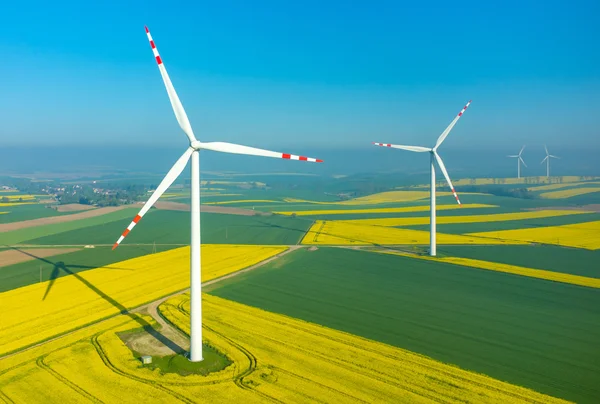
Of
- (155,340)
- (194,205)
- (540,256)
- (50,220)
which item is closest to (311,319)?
(155,340)

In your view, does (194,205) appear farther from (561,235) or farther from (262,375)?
(561,235)

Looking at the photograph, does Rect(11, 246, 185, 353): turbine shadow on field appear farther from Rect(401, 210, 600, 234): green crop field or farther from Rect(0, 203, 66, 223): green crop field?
Rect(401, 210, 600, 234): green crop field

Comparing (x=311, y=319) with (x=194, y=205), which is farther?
(x=311, y=319)

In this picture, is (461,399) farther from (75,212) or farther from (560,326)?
(75,212)

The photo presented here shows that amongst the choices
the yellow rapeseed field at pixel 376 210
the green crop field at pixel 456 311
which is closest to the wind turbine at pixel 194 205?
the green crop field at pixel 456 311

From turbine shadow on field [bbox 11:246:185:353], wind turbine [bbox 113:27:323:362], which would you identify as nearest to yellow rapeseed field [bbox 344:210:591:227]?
turbine shadow on field [bbox 11:246:185:353]

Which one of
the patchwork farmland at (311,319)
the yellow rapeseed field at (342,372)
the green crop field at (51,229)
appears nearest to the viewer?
the yellow rapeseed field at (342,372)

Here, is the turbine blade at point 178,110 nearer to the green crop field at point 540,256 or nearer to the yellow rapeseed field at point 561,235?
the green crop field at point 540,256
